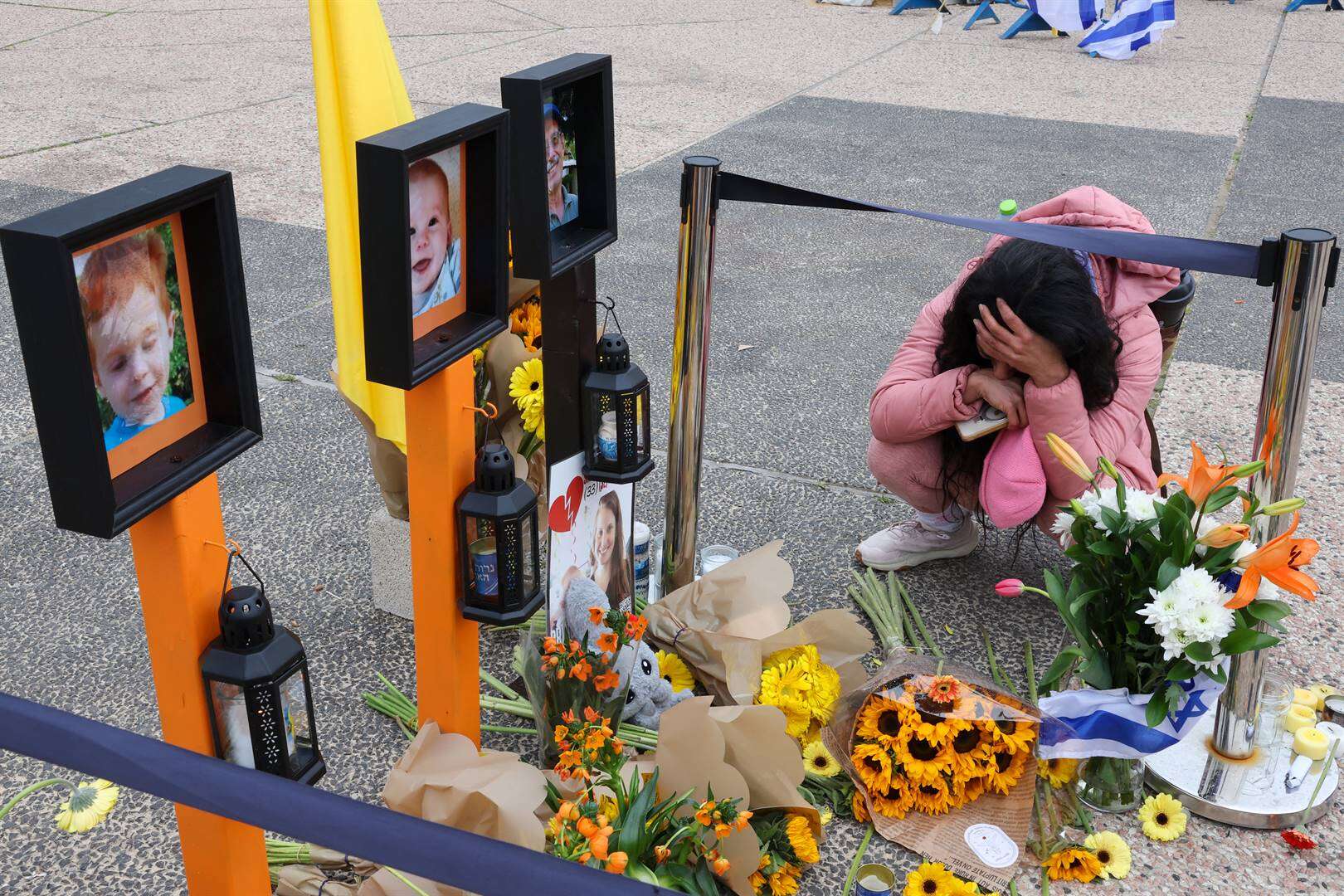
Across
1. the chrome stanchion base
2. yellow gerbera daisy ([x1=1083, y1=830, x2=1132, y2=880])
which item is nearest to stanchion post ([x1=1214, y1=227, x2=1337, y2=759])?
the chrome stanchion base

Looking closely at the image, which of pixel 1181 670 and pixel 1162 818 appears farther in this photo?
pixel 1162 818

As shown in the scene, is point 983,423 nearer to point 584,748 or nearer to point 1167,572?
point 1167,572

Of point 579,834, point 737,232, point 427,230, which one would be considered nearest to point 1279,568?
point 579,834

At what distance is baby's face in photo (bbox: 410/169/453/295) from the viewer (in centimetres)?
162

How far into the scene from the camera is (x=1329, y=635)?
272cm

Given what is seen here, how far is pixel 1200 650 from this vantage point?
6.56 ft

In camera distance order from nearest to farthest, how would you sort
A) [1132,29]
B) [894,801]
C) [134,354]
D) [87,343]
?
[87,343]
[134,354]
[894,801]
[1132,29]

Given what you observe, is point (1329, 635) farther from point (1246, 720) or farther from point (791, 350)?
point (791, 350)

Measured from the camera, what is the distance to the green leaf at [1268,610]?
2.03m

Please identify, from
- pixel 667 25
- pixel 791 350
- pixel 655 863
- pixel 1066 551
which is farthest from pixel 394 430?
pixel 667 25

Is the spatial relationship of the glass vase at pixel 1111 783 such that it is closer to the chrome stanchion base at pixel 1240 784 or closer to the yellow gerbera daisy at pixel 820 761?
the chrome stanchion base at pixel 1240 784

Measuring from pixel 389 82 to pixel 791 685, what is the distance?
4.50 ft

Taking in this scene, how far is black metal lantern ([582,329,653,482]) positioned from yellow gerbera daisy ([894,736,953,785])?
684mm

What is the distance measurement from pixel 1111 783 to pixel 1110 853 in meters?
0.15
